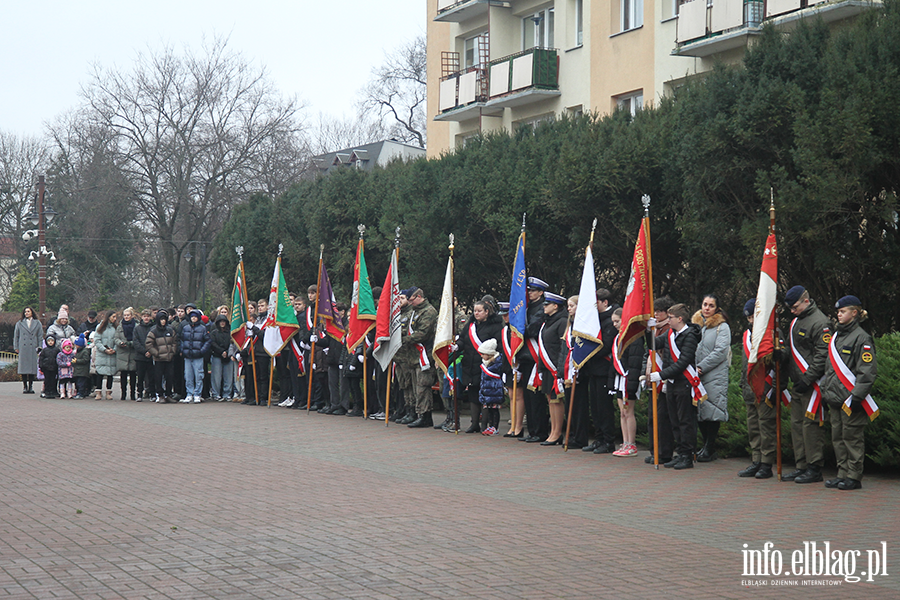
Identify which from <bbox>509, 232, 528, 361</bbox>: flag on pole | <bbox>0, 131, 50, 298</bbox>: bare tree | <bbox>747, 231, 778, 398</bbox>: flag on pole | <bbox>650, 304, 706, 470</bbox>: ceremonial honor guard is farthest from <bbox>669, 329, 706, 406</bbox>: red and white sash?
<bbox>0, 131, 50, 298</bbox>: bare tree

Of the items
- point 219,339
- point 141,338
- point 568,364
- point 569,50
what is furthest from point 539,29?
point 568,364

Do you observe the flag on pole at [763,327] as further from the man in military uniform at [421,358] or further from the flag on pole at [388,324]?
the flag on pole at [388,324]

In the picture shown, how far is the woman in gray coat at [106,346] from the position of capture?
2181 centimetres

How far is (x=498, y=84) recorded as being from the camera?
29.5 meters

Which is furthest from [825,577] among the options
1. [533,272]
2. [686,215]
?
[533,272]

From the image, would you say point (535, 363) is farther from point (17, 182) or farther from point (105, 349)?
point (17, 182)

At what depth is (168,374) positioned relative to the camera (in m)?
21.4

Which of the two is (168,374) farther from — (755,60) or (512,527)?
(512,527)

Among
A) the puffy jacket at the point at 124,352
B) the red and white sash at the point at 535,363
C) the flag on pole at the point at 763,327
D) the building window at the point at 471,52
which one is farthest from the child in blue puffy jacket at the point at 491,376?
the building window at the point at 471,52

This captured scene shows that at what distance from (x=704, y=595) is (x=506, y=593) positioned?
1.18 metres

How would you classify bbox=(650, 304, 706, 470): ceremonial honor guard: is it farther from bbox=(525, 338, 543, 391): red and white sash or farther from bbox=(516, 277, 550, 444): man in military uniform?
bbox=(516, 277, 550, 444): man in military uniform

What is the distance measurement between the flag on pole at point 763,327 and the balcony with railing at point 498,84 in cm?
1730

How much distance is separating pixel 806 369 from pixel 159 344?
1387cm

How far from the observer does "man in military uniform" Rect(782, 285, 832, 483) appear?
10781 millimetres
